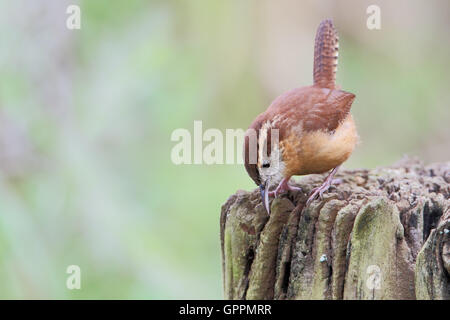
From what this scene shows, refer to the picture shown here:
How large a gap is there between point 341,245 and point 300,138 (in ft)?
2.92

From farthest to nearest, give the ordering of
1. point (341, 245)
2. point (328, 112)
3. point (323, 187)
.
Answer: point (328, 112)
point (323, 187)
point (341, 245)

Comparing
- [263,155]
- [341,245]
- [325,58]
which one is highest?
[325,58]

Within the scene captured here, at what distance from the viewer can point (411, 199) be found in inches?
126

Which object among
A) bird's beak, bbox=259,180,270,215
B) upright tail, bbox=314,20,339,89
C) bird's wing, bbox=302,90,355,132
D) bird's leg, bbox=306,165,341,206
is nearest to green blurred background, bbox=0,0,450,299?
upright tail, bbox=314,20,339,89

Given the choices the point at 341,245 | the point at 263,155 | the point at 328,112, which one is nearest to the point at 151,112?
the point at 328,112

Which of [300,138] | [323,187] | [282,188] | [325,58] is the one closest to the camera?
[323,187]

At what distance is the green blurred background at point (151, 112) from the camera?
5.12 metres

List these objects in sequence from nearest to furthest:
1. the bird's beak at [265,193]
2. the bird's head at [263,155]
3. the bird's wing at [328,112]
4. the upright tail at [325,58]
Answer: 1. the bird's beak at [265,193]
2. the bird's head at [263,155]
3. the bird's wing at [328,112]
4. the upright tail at [325,58]

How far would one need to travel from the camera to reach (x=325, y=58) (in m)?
4.18

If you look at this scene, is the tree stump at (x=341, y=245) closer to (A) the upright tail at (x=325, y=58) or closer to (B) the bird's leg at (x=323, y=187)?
(B) the bird's leg at (x=323, y=187)

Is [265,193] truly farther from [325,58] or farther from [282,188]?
[325,58]

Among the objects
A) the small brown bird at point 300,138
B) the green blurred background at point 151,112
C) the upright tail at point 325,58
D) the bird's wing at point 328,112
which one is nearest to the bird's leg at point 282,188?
the small brown bird at point 300,138

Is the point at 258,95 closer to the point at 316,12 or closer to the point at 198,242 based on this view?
the point at 316,12

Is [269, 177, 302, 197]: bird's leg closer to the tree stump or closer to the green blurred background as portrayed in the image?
the tree stump
